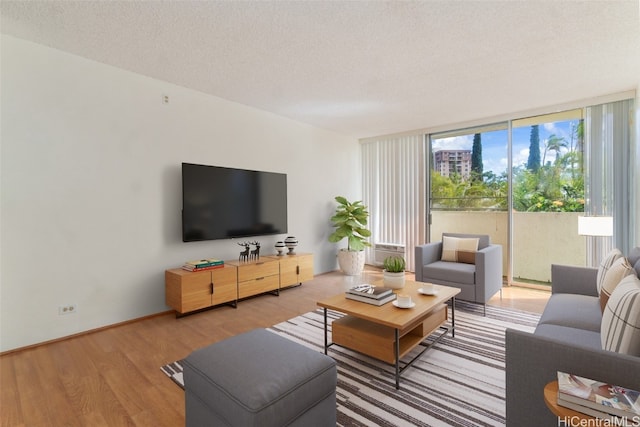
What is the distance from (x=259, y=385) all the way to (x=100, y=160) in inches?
113

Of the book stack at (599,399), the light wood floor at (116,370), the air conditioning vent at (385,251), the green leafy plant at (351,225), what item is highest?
the green leafy plant at (351,225)

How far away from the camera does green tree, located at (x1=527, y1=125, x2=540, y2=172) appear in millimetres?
4508

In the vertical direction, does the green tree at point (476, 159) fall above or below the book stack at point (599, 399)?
above

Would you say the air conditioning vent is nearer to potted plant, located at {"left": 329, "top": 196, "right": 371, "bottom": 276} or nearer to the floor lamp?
potted plant, located at {"left": 329, "top": 196, "right": 371, "bottom": 276}

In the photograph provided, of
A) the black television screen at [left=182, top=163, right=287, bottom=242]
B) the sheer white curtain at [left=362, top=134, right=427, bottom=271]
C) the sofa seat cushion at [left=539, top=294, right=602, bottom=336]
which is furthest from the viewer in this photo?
the sheer white curtain at [left=362, top=134, right=427, bottom=271]

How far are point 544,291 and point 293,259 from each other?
11.6 ft

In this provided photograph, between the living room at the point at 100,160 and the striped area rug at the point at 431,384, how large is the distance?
1.41 metres

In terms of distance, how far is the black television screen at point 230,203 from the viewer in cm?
350

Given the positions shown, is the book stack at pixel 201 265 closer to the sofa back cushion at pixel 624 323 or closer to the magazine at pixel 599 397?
the magazine at pixel 599 397

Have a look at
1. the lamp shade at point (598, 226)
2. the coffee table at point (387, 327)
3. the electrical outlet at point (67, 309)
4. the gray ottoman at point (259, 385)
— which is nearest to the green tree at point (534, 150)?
the lamp shade at point (598, 226)

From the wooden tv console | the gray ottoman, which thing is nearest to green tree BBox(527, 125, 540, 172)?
the wooden tv console

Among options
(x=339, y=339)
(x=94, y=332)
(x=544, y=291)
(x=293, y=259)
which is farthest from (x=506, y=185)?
(x=94, y=332)

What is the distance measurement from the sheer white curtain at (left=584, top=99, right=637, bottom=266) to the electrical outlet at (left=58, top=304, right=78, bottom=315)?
6.01 meters

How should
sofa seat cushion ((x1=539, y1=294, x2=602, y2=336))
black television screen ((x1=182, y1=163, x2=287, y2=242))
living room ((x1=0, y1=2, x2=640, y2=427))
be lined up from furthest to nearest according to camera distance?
black television screen ((x1=182, y1=163, x2=287, y2=242)), living room ((x1=0, y1=2, x2=640, y2=427)), sofa seat cushion ((x1=539, y1=294, x2=602, y2=336))
